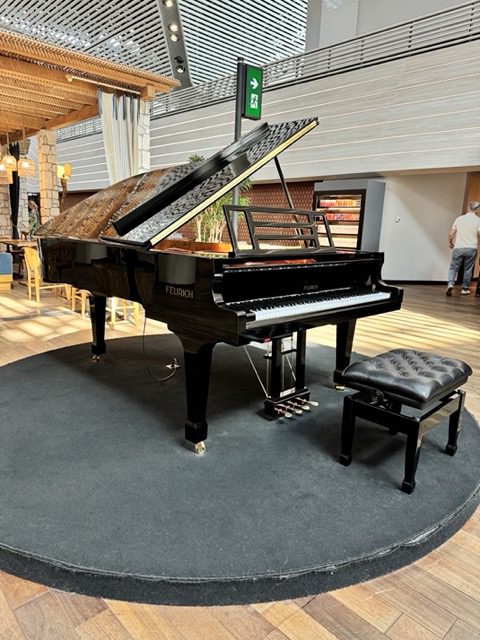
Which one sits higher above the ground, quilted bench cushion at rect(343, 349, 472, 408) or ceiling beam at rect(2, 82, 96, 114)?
ceiling beam at rect(2, 82, 96, 114)

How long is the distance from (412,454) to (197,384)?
1066 mm

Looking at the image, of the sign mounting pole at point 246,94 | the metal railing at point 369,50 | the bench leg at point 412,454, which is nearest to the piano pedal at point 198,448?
the bench leg at point 412,454

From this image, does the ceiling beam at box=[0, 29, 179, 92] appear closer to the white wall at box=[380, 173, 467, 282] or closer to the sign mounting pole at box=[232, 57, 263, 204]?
the sign mounting pole at box=[232, 57, 263, 204]

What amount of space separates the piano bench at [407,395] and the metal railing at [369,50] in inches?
290

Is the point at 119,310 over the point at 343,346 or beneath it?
beneath

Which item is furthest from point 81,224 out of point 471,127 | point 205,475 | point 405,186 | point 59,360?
point 405,186

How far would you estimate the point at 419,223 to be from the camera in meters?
9.56

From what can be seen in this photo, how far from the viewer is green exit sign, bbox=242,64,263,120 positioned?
449 centimetres

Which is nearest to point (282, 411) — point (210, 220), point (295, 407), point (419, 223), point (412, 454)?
point (295, 407)

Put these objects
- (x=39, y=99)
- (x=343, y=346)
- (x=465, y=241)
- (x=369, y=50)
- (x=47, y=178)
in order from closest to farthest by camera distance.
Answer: (x=343, y=346) → (x=39, y=99) → (x=465, y=241) → (x=47, y=178) → (x=369, y=50)

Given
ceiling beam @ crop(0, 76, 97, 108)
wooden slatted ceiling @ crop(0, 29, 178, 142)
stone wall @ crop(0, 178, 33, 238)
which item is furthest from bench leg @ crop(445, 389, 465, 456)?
stone wall @ crop(0, 178, 33, 238)

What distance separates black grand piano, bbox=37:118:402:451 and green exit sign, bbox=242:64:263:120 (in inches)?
65.5

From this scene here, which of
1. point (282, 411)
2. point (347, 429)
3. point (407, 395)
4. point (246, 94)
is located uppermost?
point (246, 94)

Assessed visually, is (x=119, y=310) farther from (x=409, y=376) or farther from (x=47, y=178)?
(x=409, y=376)
